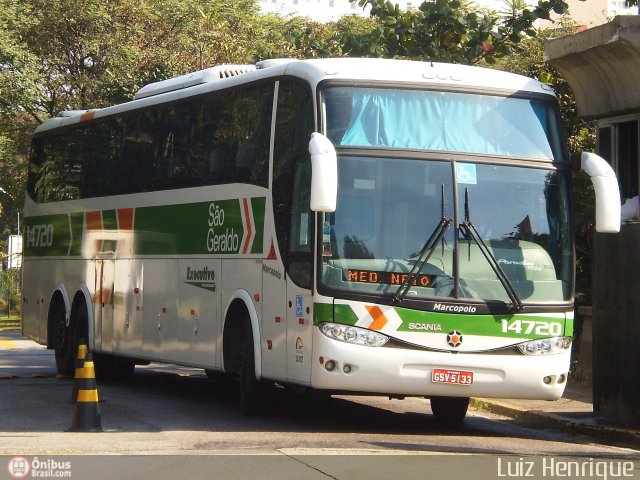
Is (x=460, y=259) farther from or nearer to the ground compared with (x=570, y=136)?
nearer to the ground

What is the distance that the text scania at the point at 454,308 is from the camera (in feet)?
40.3

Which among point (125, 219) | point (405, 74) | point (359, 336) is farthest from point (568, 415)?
point (125, 219)

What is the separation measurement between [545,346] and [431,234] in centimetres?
155

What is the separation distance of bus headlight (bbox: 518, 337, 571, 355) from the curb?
3.43 feet

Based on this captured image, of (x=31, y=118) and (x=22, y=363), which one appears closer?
(x=22, y=363)

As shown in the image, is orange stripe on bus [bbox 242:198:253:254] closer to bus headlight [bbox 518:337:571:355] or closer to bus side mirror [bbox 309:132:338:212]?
bus side mirror [bbox 309:132:338:212]

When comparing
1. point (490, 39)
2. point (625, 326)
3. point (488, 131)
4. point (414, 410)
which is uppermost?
point (490, 39)

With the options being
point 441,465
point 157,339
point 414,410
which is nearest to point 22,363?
point 157,339

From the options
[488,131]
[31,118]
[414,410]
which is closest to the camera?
[488,131]

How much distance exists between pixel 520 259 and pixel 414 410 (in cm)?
408

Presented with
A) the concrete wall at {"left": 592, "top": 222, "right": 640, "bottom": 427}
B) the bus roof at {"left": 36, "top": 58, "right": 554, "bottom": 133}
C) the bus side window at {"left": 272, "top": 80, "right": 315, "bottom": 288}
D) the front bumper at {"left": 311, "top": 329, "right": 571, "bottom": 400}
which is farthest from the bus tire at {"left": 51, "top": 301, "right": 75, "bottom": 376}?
the concrete wall at {"left": 592, "top": 222, "right": 640, "bottom": 427}

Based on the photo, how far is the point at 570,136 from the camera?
21.4 m

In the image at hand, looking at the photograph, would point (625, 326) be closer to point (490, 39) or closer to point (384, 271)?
point (384, 271)

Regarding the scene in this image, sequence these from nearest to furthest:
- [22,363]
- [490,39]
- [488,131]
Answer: [488,131]
[490,39]
[22,363]
